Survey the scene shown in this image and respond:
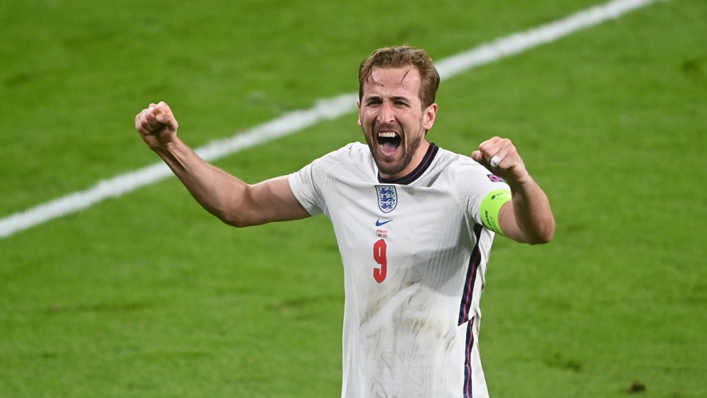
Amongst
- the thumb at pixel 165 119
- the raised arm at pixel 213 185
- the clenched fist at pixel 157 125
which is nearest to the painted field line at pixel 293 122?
A: the raised arm at pixel 213 185

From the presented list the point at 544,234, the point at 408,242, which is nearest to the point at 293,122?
the point at 408,242

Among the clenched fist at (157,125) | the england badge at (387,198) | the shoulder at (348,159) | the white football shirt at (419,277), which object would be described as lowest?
the white football shirt at (419,277)

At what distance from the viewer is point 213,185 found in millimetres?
4559

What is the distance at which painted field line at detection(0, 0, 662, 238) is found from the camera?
9.09m

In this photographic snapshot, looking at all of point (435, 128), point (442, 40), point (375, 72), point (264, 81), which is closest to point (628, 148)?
point (435, 128)

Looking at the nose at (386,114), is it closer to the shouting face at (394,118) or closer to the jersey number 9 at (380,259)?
the shouting face at (394,118)

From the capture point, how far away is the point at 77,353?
7113 millimetres

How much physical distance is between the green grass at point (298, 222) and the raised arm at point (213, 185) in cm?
222

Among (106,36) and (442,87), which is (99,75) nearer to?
(106,36)

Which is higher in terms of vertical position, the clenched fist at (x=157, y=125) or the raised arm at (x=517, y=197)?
the clenched fist at (x=157, y=125)

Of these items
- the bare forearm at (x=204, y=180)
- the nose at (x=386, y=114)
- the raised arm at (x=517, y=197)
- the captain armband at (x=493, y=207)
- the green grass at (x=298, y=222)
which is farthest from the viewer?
the green grass at (x=298, y=222)

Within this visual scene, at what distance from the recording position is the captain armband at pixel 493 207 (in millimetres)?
3916

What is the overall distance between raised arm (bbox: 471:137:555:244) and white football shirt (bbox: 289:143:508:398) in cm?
32

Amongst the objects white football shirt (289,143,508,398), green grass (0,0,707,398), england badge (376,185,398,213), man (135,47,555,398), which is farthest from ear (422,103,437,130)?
green grass (0,0,707,398)
